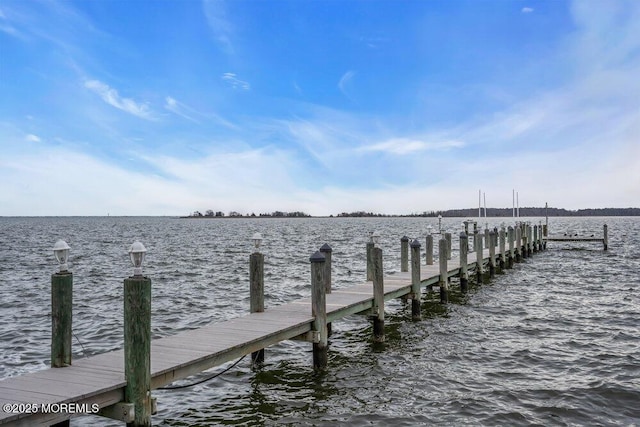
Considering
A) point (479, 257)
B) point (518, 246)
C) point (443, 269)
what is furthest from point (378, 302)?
point (518, 246)

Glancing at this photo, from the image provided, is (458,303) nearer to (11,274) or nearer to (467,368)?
(467,368)

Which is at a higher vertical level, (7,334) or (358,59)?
(358,59)

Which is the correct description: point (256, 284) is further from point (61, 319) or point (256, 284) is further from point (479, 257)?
point (479, 257)

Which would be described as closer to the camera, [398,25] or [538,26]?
[538,26]

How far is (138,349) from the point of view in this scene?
5.54 m

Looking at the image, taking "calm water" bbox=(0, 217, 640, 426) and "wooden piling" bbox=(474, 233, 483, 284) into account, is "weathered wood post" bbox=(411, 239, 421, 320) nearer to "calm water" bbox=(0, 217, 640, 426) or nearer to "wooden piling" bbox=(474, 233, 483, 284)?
"calm water" bbox=(0, 217, 640, 426)

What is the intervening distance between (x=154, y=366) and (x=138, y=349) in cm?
60

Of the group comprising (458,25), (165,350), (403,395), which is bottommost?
(403,395)

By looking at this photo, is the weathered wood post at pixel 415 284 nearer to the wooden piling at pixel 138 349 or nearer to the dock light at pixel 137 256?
the dock light at pixel 137 256

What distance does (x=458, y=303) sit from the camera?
16.2 m

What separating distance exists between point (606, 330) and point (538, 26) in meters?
15.1

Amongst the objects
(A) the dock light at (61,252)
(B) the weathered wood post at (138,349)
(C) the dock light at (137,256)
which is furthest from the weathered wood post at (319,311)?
(A) the dock light at (61,252)

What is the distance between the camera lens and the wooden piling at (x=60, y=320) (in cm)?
592

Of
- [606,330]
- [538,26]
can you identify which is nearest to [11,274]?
[606,330]
